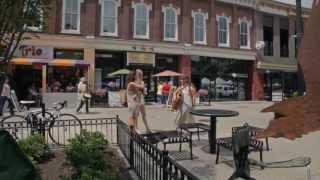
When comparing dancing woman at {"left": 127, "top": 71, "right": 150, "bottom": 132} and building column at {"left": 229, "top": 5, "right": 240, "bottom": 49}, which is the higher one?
building column at {"left": 229, "top": 5, "right": 240, "bottom": 49}

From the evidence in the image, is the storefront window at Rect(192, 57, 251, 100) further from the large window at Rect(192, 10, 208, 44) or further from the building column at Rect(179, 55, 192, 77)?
the large window at Rect(192, 10, 208, 44)

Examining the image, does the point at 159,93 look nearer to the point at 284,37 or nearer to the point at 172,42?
the point at 172,42

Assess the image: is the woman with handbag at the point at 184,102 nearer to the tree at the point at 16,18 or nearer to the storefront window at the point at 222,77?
the tree at the point at 16,18

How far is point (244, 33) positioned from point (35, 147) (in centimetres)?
2744

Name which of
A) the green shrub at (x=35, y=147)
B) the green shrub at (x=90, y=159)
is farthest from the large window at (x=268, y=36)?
the green shrub at (x=90, y=159)

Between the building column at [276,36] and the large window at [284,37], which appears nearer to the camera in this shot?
the building column at [276,36]

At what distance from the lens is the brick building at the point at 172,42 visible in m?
25.4

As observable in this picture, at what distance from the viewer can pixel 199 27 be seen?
30.9 metres

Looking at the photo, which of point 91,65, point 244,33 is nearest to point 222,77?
point 244,33

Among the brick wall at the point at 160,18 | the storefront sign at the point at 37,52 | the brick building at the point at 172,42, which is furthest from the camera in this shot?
the brick wall at the point at 160,18

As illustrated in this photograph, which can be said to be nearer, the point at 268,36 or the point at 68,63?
the point at 68,63

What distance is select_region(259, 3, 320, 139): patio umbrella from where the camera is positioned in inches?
41.6

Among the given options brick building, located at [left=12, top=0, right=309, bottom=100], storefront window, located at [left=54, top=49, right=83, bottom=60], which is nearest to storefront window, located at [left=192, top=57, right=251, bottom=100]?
brick building, located at [left=12, top=0, right=309, bottom=100]

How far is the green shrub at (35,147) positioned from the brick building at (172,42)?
1433 cm
